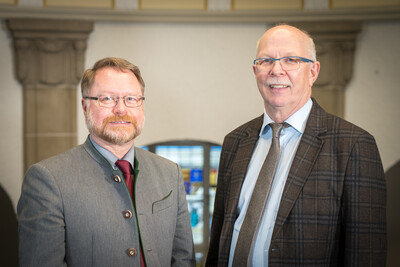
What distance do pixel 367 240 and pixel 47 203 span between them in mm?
1386

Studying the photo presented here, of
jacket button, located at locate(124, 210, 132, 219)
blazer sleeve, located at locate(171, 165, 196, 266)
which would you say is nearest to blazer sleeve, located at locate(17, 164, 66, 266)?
jacket button, located at locate(124, 210, 132, 219)

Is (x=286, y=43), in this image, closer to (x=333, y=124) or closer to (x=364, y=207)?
(x=333, y=124)

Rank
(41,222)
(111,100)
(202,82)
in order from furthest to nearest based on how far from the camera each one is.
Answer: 1. (202,82)
2. (111,100)
3. (41,222)

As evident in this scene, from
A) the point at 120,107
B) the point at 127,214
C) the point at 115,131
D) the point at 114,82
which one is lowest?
the point at 127,214

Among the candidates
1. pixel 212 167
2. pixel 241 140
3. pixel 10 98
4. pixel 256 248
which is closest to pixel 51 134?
pixel 10 98

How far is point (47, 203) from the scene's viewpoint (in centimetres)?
189

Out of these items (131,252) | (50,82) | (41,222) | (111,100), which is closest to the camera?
(41,222)

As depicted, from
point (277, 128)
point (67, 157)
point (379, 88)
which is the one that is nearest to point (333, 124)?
point (277, 128)

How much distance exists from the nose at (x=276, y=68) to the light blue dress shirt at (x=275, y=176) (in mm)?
220

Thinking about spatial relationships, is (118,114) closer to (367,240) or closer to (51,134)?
(367,240)

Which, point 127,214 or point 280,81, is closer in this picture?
point 127,214

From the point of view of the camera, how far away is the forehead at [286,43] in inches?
86.0

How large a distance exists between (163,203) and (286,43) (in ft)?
3.25

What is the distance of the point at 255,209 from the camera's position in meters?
2.12
